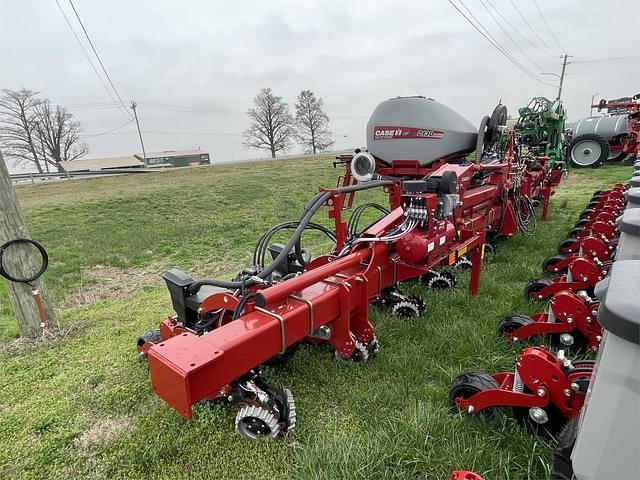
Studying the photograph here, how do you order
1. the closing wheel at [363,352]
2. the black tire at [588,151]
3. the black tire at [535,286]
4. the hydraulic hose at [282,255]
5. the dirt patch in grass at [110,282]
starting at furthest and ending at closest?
the black tire at [588,151]
the dirt patch in grass at [110,282]
the black tire at [535,286]
the closing wheel at [363,352]
the hydraulic hose at [282,255]

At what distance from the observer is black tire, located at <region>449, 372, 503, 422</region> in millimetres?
2070

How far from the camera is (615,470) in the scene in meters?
0.83

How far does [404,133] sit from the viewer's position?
5.13 m

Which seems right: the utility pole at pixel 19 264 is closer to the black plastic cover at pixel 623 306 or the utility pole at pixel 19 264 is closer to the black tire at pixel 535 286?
the black plastic cover at pixel 623 306

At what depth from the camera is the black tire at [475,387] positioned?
207 cm

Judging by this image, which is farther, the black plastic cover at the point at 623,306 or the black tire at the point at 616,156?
the black tire at the point at 616,156

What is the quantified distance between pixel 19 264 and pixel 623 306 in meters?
4.16

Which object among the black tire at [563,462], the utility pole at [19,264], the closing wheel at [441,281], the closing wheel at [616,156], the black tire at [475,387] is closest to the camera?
the black tire at [563,462]

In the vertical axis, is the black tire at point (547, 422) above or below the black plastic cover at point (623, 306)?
below

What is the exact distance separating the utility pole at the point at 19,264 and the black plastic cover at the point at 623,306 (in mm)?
4127

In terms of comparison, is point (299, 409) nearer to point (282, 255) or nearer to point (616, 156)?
point (282, 255)

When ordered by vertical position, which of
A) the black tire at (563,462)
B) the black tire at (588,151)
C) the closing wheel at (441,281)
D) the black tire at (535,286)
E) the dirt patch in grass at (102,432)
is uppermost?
the black tire at (588,151)

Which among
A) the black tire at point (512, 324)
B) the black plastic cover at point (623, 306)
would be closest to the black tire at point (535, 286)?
the black tire at point (512, 324)

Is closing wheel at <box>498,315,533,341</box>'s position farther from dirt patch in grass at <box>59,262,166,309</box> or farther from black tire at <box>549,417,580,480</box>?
dirt patch in grass at <box>59,262,166,309</box>
